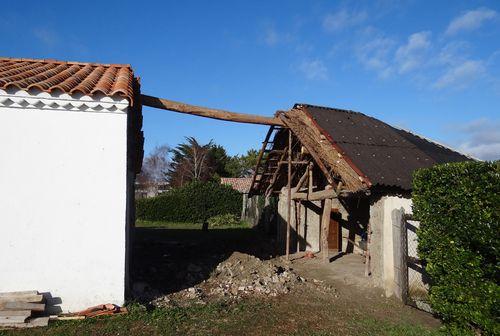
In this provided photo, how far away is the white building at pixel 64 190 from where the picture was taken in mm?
6559

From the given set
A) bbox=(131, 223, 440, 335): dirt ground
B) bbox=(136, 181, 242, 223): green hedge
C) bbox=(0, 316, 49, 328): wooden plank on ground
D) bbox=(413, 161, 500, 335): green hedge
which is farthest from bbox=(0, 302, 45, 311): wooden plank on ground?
bbox=(136, 181, 242, 223): green hedge

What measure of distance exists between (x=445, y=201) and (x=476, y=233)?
0.83m

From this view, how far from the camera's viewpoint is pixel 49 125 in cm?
679

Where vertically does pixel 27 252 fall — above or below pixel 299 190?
below

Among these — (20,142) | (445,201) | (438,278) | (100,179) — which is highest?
(20,142)

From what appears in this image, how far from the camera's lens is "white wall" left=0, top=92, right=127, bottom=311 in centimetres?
656

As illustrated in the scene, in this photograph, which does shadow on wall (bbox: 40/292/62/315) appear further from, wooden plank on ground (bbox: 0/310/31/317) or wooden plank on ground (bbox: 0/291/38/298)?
wooden plank on ground (bbox: 0/310/31/317)

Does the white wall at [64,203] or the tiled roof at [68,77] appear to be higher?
the tiled roof at [68,77]

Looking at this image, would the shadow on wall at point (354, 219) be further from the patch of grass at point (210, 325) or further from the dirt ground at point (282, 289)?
the patch of grass at point (210, 325)

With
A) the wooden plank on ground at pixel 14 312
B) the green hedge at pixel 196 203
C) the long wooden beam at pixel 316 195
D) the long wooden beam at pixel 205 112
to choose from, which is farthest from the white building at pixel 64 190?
the green hedge at pixel 196 203

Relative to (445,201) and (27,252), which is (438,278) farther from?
(27,252)

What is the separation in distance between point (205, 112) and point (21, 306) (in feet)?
20.4

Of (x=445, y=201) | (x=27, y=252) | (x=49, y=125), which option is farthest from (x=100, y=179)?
(x=445, y=201)

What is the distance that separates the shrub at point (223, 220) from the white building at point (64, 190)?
861 inches
